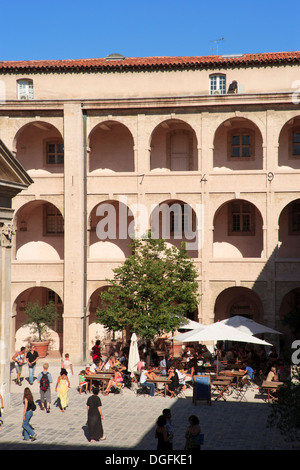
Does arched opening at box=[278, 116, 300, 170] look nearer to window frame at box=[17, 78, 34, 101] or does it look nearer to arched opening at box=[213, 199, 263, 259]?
arched opening at box=[213, 199, 263, 259]

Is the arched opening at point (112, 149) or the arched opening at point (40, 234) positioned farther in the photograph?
the arched opening at point (40, 234)

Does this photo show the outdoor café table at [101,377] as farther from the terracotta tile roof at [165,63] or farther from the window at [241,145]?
the terracotta tile roof at [165,63]

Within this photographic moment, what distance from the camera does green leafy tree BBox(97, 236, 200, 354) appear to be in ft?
76.2

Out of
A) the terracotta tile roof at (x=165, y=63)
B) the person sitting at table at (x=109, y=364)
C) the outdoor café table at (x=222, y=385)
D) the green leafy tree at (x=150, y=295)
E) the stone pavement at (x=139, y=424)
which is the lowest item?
the stone pavement at (x=139, y=424)

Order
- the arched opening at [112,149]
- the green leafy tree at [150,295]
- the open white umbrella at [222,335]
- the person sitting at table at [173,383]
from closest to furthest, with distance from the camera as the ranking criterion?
1. the person sitting at table at [173,383]
2. the open white umbrella at [222,335]
3. the green leafy tree at [150,295]
4. the arched opening at [112,149]

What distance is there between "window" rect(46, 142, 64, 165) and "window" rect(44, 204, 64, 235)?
2523 millimetres

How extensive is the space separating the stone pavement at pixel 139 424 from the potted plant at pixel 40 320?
7.72 metres

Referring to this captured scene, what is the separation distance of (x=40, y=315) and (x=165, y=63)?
15.1 metres

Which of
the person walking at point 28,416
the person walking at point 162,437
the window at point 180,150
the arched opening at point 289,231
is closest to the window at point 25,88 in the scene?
the window at point 180,150

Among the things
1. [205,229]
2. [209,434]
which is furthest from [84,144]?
[209,434]

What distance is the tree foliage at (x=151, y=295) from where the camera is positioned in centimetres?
2322
